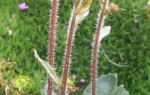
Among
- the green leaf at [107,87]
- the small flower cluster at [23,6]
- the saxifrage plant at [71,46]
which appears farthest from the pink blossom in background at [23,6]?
the green leaf at [107,87]

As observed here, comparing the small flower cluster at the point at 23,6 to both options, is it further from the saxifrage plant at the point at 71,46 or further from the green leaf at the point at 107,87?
the green leaf at the point at 107,87

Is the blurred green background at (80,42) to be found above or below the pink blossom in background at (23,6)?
below

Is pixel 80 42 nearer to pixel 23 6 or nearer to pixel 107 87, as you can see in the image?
pixel 23 6

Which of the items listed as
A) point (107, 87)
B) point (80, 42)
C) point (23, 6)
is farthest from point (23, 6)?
point (107, 87)

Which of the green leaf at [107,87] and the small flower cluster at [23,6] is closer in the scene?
the green leaf at [107,87]

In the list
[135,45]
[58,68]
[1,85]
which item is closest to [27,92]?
[1,85]

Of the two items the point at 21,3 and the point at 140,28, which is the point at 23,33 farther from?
the point at 140,28
